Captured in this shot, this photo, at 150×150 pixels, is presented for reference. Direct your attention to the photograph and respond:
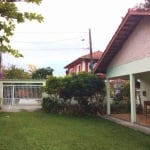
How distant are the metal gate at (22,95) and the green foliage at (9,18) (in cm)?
1927

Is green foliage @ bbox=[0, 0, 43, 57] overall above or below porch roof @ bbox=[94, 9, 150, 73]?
below

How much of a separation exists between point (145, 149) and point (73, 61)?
125 ft

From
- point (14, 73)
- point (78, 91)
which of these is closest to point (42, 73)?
point (14, 73)

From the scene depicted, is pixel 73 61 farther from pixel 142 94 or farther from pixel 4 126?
pixel 4 126

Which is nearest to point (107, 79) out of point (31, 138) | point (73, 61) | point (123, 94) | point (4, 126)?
Result: point (123, 94)

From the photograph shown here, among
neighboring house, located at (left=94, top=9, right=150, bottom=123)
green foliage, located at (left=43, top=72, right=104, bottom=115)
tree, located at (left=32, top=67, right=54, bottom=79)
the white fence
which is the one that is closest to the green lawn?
neighboring house, located at (left=94, top=9, right=150, bottom=123)

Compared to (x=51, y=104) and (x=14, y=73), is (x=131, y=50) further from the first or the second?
(x=14, y=73)

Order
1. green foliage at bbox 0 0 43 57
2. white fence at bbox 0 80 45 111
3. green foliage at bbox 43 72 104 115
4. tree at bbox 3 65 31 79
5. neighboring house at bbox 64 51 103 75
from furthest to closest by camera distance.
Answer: neighboring house at bbox 64 51 103 75, tree at bbox 3 65 31 79, white fence at bbox 0 80 45 111, green foliage at bbox 43 72 104 115, green foliage at bbox 0 0 43 57

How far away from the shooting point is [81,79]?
63.4ft

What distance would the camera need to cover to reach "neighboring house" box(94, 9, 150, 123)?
13.5 metres

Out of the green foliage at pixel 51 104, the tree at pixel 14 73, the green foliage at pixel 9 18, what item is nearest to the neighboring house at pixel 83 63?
the tree at pixel 14 73

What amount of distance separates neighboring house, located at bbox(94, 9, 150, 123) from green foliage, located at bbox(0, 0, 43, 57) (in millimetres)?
7977

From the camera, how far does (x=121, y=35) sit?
1571 cm

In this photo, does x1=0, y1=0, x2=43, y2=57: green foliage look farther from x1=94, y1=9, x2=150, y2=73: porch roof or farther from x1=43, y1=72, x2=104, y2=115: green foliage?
x1=43, y1=72, x2=104, y2=115: green foliage
